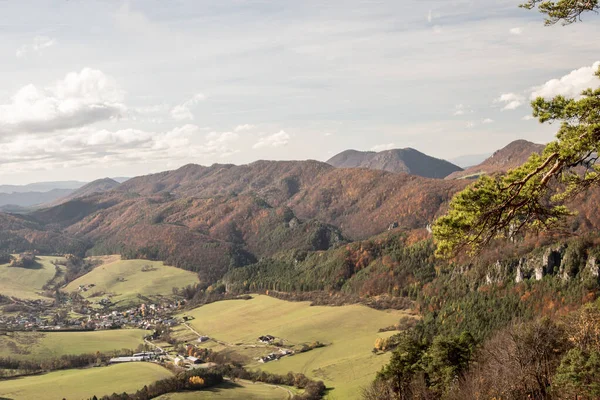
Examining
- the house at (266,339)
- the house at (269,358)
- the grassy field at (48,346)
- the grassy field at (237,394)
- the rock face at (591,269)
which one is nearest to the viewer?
the grassy field at (237,394)

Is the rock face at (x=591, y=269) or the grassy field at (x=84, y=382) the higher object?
the rock face at (x=591, y=269)

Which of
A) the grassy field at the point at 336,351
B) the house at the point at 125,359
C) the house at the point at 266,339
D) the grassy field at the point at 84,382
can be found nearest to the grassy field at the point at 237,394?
the grassy field at the point at 336,351

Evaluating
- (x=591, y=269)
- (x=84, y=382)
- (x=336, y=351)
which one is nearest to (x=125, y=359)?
(x=84, y=382)

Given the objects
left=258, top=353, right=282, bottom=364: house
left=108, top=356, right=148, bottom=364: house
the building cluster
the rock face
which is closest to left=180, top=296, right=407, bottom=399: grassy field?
left=258, top=353, right=282, bottom=364: house

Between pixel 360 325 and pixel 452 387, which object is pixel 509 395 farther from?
pixel 360 325

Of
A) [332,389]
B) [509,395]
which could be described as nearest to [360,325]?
[332,389]

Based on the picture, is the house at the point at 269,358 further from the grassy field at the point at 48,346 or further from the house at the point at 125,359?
the grassy field at the point at 48,346

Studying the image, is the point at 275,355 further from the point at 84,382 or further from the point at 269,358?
the point at 84,382
